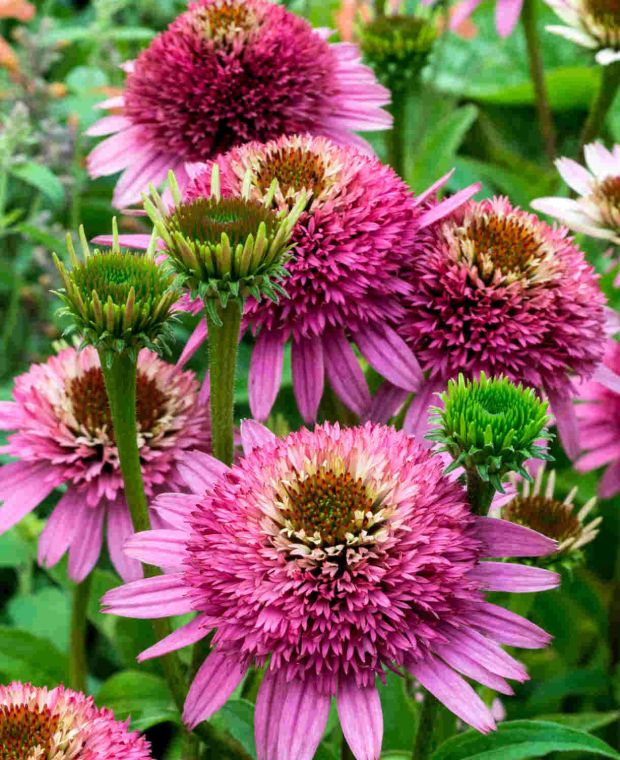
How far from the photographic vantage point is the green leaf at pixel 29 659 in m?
1.02

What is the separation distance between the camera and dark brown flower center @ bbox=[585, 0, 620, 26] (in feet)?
3.72

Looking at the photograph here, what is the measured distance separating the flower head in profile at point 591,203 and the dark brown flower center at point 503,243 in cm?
15

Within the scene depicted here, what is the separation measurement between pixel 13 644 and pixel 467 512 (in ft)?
1.79

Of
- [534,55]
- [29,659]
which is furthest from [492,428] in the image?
[534,55]

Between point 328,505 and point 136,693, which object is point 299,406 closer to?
point 328,505

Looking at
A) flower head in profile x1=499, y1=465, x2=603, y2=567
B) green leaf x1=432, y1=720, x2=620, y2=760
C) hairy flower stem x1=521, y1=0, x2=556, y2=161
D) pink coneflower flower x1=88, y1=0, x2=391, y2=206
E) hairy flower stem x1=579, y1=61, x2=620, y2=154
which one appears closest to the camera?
green leaf x1=432, y1=720, x2=620, y2=760

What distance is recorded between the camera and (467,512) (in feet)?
2.09

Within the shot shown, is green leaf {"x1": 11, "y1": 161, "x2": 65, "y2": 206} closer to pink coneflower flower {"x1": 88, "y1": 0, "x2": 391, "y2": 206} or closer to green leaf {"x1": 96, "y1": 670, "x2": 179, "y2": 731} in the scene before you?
pink coneflower flower {"x1": 88, "y1": 0, "x2": 391, "y2": 206}

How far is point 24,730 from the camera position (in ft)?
2.00

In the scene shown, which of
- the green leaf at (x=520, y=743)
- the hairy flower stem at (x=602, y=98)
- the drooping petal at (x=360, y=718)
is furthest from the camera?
the hairy flower stem at (x=602, y=98)

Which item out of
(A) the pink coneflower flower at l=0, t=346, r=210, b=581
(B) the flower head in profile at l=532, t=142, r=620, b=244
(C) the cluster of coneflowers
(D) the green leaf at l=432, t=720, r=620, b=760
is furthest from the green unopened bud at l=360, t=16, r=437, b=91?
(D) the green leaf at l=432, t=720, r=620, b=760

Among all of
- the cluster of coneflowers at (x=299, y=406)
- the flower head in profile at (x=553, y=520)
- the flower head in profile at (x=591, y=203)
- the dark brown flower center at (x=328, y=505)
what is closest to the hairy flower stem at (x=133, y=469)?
the cluster of coneflowers at (x=299, y=406)

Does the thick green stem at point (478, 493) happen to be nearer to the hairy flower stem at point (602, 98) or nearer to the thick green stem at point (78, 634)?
the thick green stem at point (78, 634)

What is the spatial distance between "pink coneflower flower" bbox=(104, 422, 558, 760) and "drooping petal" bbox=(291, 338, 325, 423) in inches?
3.9
